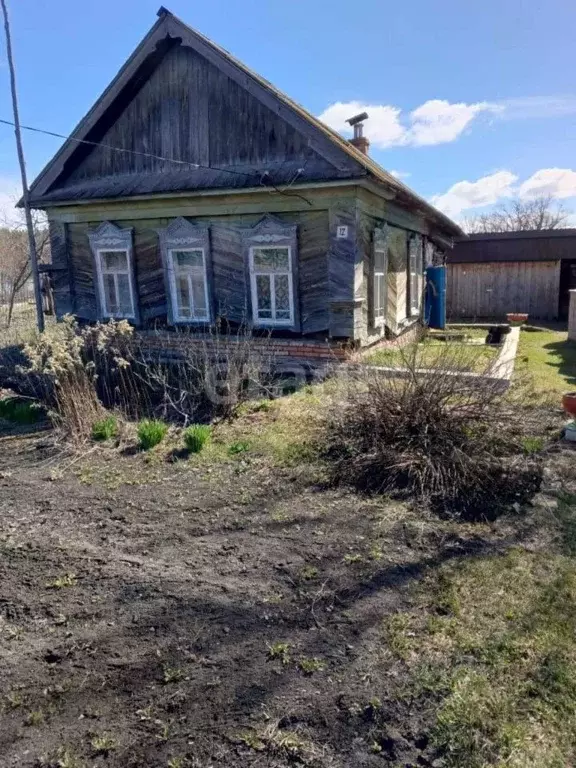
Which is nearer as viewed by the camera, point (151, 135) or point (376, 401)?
point (376, 401)

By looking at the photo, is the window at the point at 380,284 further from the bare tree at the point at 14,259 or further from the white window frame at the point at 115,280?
the bare tree at the point at 14,259

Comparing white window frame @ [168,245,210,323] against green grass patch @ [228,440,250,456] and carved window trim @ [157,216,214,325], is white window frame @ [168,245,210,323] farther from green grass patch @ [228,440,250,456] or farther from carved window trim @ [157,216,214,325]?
green grass patch @ [228,440,250,456]

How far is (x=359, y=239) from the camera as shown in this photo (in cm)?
824

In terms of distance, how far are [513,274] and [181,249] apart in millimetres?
13982

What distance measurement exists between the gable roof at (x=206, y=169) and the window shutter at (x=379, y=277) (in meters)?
0.79

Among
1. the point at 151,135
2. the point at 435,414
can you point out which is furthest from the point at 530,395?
the point at 151,135

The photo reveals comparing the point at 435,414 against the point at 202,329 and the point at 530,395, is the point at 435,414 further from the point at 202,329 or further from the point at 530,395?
the point at 202,329

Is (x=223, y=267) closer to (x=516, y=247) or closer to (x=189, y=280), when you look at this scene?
(x=189, y=280)

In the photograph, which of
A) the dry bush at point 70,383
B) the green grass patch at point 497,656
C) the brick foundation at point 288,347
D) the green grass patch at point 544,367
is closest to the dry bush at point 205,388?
the dry bush at point 70,383

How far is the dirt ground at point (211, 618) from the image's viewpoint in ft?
7.24

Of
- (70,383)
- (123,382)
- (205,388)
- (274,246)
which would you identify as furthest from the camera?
(274,246)

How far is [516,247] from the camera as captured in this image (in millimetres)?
18797

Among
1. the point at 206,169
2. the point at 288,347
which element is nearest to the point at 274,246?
the point at 288,347

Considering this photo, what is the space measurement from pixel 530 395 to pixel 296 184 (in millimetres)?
4622
